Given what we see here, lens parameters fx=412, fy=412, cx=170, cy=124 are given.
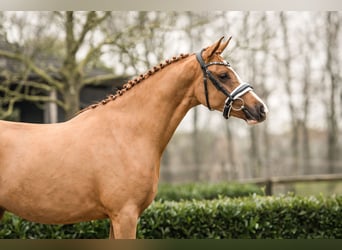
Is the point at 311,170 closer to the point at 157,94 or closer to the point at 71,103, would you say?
the point at 71,103

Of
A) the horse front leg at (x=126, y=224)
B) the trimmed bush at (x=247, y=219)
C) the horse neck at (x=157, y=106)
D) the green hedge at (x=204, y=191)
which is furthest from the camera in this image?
the green hedge at (x=204, y=191)

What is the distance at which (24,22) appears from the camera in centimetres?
956

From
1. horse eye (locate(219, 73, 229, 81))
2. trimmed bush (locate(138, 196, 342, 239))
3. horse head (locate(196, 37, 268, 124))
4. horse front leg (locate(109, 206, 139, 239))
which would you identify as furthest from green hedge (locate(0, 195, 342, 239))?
horse eye (locate(219, 73, 229, 81))

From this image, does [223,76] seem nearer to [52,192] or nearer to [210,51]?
[210,51]

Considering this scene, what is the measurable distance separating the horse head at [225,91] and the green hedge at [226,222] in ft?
6.55

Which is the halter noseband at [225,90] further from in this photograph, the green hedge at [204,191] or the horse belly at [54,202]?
the green hedge at [204,191]

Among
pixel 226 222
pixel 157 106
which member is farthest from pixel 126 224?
pixel 226 222

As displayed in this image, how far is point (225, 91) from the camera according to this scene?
9.56ft

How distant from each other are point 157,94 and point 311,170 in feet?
54.1

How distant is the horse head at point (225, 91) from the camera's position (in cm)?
290

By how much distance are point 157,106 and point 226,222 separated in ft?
7.41

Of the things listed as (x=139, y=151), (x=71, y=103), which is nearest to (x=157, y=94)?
(x=139, y=151)

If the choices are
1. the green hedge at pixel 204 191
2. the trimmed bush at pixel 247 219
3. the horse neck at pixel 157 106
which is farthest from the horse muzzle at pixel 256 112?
A: the green hedge at pixel 204 191

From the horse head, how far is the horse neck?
0.32 feet
